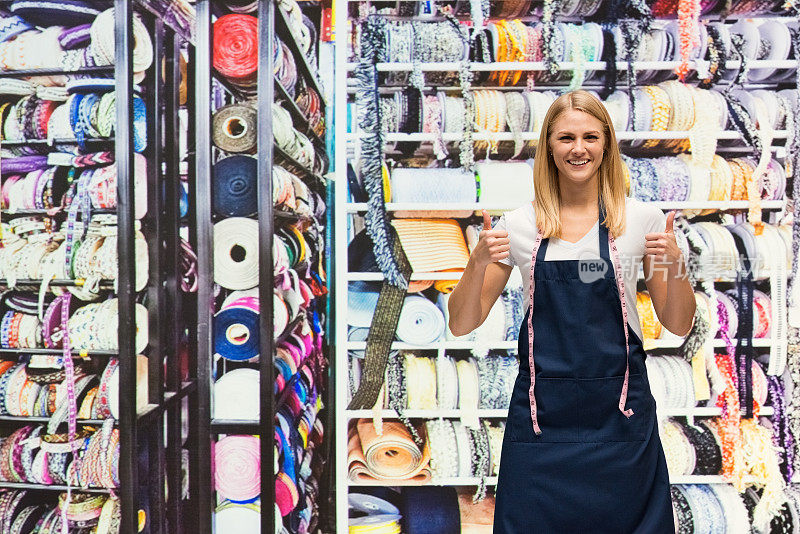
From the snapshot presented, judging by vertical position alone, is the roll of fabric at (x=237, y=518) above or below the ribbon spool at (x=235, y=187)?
A: below

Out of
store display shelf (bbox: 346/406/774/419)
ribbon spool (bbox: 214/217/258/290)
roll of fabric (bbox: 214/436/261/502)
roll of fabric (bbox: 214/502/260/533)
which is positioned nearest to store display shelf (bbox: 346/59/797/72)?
ribbon spool (bbox: 214/217/258/290)

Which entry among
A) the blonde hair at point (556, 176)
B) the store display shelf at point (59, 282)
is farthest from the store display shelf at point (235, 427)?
the blonde hair at point (556, 176)

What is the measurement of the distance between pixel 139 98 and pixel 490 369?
146cm

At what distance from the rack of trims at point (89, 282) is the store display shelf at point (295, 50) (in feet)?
1.15

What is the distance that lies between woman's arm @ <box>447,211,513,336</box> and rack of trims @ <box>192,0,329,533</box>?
2.65 ft

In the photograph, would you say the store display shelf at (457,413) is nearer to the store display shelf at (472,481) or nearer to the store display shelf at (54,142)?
the store display shelf at (472,481)

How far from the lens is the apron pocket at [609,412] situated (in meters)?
1.23

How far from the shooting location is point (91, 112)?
1806mm

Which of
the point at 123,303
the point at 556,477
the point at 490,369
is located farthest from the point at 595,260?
the point at 123,303

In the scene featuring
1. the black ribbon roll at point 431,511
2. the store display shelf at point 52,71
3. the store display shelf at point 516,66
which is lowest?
the black ribbon roll at point 431,511

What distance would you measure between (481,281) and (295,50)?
129cm

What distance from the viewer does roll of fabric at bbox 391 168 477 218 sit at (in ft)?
6.72

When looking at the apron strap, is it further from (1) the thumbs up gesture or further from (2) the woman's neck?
(1) the thumbs up gesture

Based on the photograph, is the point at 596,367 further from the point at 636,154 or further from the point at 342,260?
the point at 636,154
